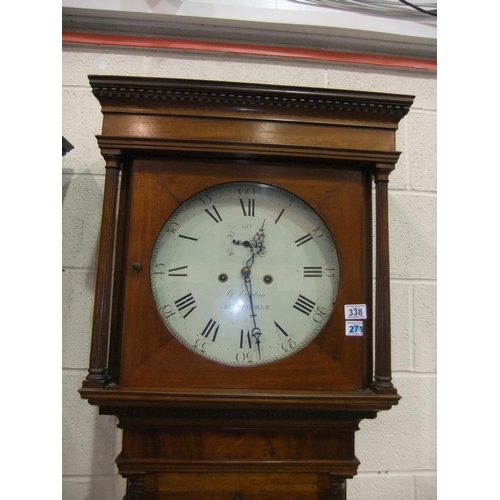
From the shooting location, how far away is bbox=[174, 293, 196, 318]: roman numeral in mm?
587

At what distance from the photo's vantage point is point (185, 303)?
1.93 feet

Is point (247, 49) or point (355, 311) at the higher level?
point (247, 49)

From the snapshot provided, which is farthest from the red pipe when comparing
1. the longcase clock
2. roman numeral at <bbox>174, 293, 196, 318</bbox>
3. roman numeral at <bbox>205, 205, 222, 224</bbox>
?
roman numeral at <bbox>174, 293, 196, 318</bbox>

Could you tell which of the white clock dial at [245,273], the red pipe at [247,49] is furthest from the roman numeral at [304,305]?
the red pipe at [247,49]

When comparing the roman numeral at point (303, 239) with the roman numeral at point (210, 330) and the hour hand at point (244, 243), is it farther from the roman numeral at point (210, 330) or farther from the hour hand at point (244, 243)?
the roman numeral at point (210, 330)

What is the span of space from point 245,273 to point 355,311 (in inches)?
7.1

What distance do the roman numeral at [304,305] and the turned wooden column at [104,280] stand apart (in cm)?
29

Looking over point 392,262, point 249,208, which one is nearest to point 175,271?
point 249,208

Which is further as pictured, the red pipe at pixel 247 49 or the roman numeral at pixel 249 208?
the red pipe at pixel 247 49

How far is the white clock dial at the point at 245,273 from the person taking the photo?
59cm

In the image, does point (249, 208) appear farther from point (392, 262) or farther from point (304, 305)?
point (392, 262)

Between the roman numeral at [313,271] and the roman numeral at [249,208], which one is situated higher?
the roman numeral at [249,208]

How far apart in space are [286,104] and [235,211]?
0.60ft

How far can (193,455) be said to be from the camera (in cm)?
59
